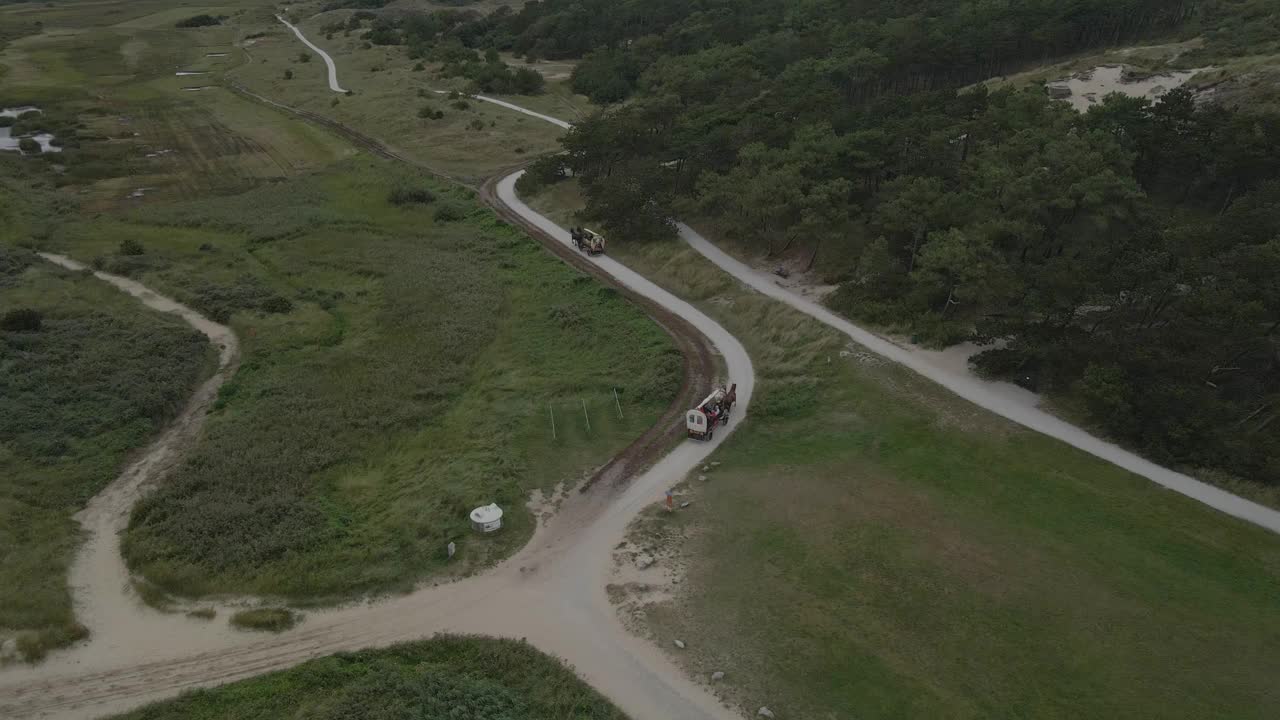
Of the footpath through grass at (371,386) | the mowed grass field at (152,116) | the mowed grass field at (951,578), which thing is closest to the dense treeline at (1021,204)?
the mowed grass field at (951,578)

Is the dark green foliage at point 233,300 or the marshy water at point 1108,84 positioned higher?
the marshy water at point 1108,84

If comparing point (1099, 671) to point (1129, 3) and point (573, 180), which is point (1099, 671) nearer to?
point (573, 180)

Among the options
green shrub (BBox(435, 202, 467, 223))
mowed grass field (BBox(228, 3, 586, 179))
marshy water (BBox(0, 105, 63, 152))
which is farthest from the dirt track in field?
marshy water (BBox(0, 105, 63, 152))

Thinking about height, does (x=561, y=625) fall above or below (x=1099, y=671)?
below

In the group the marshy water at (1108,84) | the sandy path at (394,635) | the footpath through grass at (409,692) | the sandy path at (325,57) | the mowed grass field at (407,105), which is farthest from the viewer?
the sandy path at (325,57)

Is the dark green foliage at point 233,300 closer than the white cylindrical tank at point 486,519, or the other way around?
the white cylindrical tank at point 486,519

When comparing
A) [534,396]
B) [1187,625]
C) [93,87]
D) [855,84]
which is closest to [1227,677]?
[1187,625]

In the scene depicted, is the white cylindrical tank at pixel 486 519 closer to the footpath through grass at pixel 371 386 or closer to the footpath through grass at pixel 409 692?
the footpath through grass at pixel 371 386
